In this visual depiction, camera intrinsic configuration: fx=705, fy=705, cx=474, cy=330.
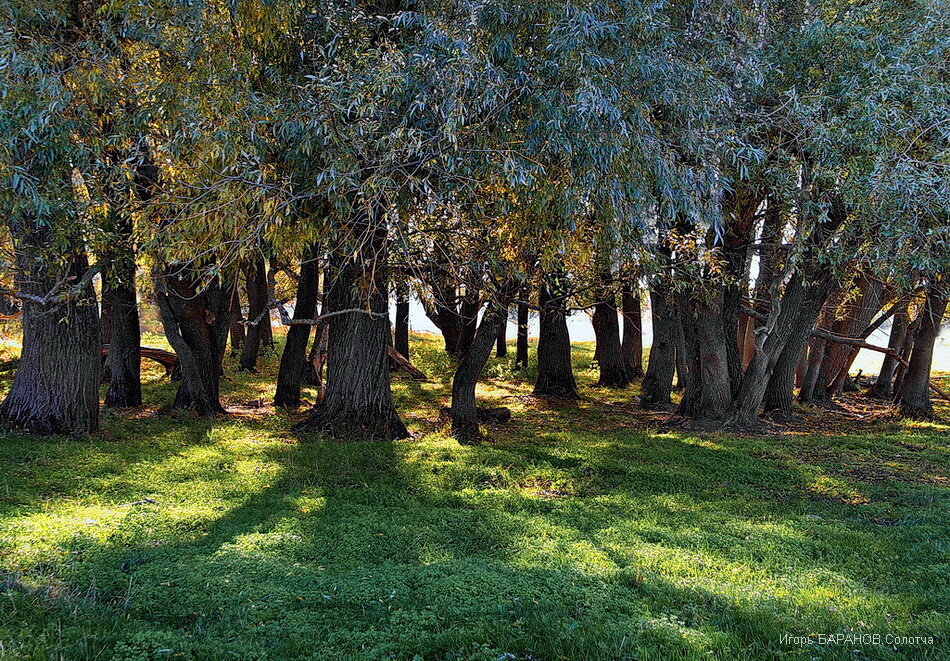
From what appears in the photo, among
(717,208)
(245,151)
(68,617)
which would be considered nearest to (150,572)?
(68,617)

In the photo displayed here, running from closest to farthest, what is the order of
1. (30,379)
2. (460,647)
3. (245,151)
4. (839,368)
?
(460,647) < (245,151) < (30,379) < (839,368)

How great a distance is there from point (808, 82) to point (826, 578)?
8.34 meters

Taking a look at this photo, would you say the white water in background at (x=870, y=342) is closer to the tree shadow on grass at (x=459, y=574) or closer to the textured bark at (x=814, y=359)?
the textured bark at (x=814, y=359)

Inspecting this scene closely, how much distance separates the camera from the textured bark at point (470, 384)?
12.7 meters

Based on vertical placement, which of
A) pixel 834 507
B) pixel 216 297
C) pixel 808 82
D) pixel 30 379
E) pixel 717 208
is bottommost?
pixel 834 507

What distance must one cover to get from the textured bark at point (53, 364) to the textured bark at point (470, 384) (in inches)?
236

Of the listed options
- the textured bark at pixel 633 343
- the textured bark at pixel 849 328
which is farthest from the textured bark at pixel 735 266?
the textured bark at pixel 633 343

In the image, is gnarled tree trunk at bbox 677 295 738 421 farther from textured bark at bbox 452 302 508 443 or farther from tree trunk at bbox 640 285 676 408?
textured bark at bbox 452 302 508 443

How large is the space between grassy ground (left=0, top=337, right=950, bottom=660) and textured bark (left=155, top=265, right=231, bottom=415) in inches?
65.7

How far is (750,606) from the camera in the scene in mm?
5152

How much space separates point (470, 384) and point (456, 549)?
640 centimetres

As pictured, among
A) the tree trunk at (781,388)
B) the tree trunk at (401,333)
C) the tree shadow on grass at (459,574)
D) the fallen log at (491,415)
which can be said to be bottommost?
the tree shadow on grass at (459,574)

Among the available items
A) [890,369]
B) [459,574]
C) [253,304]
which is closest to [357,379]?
[253,304]

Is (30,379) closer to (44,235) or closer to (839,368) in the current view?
(44,235)
